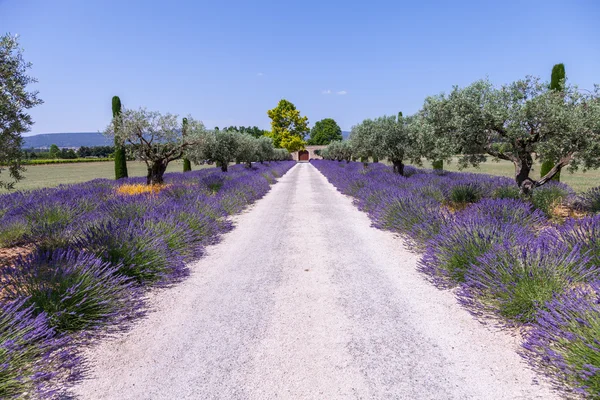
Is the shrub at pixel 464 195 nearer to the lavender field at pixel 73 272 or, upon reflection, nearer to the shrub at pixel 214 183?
the lavender field at pixel 73 272

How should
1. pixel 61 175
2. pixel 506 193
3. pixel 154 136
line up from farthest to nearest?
pixel 61 175
pixel 154 136
pixel 506 193

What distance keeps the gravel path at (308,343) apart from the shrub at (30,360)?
0.24 metres

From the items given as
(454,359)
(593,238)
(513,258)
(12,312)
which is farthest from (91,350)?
(593,238)

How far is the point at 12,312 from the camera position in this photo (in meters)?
2.95

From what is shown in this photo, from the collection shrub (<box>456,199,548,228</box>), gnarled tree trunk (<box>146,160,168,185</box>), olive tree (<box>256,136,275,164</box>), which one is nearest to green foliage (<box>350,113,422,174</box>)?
shrub (<box>456,199,548,228</box>)

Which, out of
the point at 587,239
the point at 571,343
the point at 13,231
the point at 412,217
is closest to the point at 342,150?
the point at 412,217

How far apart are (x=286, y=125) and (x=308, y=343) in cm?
7330

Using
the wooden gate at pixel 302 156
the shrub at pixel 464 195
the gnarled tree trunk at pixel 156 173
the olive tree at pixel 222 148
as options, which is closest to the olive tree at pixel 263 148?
the olive tree at pixel 222 148

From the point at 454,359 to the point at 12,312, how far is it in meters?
4.17

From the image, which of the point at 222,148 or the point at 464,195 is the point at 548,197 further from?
the point at 222,148

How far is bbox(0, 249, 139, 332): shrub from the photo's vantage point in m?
3.50

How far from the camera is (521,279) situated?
12.1 feet

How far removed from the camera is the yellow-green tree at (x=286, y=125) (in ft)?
238

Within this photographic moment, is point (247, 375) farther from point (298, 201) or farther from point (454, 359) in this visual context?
point (298, 201)
